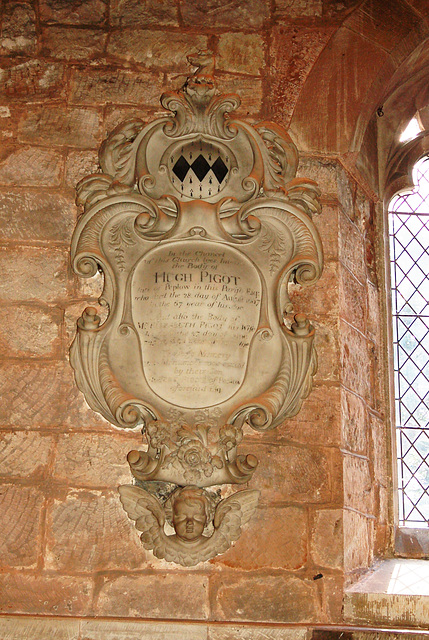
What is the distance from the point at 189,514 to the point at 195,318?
727mm

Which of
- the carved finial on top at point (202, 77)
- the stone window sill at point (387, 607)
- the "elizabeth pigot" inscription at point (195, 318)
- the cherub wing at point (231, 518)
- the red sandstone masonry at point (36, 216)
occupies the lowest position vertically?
the stone window sill at point (387, 607)

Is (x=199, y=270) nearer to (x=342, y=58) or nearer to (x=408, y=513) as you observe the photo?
(x=342, y=58)

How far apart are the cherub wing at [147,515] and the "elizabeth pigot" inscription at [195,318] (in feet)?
1.22

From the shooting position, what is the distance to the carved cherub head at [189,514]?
9.11ft

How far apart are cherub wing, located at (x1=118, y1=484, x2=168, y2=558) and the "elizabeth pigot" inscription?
37 centimetres

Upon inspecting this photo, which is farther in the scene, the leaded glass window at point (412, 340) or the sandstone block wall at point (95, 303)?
the leaded glass window at point (412, 340)

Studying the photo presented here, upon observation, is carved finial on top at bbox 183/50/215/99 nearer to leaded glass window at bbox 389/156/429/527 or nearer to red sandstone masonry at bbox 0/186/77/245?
red sandstone masonry at bbox 0/186/77/245

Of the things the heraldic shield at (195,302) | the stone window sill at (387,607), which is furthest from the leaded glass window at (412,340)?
the heraldic shield at (195,302)

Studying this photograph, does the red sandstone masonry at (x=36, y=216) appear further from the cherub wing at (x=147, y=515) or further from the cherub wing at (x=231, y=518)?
the cherub wing at (x=231, y=518)

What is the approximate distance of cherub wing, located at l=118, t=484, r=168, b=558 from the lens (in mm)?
2828

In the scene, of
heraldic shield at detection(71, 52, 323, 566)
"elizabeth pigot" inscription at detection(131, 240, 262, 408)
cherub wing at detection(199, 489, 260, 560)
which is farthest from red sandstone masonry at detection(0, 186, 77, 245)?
cherub wing at detection(199, 489, 260, 560)

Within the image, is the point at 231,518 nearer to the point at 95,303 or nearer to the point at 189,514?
the point at 189,514

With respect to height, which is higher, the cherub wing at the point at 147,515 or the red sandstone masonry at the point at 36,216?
the red sandstone masonry at the point at 36,216

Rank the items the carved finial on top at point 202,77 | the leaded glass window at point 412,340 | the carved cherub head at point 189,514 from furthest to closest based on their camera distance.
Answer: the leaded glass window at point 412,340, the carved finial on top at point 202,77, the carved cherub head at point 189,514
